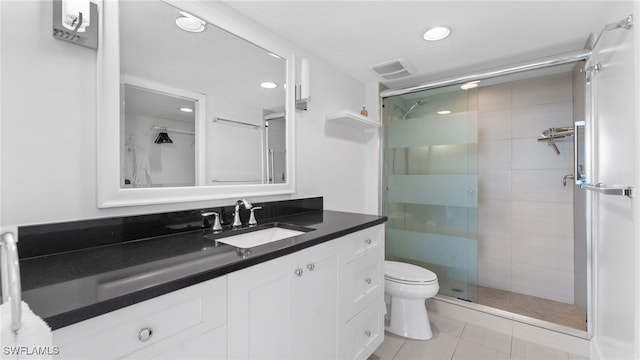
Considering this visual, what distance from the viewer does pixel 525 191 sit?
2.63 m

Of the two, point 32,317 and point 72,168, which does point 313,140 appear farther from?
point 32,317

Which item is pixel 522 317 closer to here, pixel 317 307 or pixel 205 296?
pixel 317 307

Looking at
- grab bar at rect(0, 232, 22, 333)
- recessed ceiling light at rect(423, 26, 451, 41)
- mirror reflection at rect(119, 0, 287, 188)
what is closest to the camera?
grab bar at rect(0, 232, 22, 333)

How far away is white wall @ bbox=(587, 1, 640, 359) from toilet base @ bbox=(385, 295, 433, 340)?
3.15 feet

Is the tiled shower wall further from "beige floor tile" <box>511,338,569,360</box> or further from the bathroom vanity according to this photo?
the bathroom vanity

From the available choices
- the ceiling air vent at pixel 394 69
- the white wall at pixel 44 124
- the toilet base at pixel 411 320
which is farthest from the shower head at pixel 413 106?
the white wall at pixel 44 124

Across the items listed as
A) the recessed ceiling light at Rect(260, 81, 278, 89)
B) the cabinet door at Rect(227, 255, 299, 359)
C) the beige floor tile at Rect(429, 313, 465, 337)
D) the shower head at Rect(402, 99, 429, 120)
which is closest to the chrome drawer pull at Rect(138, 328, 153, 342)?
the cabinet door at Rect(227, 255, 299, 359)

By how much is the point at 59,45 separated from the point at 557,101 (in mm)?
3468

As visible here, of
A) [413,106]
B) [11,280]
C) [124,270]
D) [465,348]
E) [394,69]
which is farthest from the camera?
[413,106]

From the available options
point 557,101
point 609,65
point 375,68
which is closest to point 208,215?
point 375,68

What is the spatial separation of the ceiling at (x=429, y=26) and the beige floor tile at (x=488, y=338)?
2.07 meters

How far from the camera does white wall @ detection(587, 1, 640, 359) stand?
1.09 metres

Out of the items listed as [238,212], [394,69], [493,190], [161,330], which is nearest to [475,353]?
[493,190]

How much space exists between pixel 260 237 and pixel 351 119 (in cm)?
124
